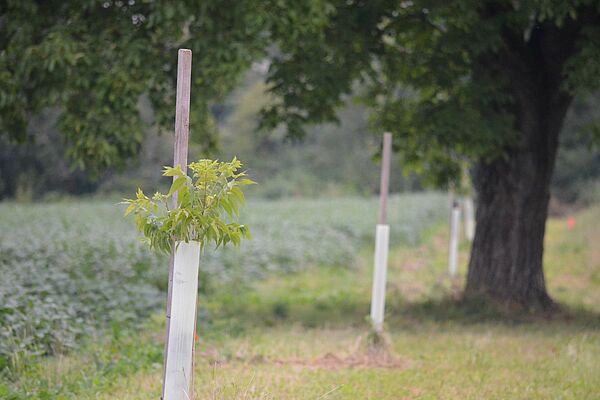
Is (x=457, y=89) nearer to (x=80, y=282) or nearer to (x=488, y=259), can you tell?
(x=488, y=259)

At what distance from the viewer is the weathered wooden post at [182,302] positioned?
15.4ft

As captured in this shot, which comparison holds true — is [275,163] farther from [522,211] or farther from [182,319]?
[182,319]

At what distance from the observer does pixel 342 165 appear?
5547 cm

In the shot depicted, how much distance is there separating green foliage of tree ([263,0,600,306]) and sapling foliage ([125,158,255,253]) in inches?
239

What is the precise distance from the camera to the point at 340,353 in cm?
809

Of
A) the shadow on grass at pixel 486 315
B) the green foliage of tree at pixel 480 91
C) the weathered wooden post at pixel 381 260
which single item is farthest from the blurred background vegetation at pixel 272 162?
the weathered wooden post at pixel 381 260

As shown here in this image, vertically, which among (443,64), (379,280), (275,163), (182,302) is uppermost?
(443,64)

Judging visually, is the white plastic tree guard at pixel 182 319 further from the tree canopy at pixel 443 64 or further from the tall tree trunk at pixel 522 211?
the tall tree trunk at pixel 522 211

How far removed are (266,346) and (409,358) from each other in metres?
1.59

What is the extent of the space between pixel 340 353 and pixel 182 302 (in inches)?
146

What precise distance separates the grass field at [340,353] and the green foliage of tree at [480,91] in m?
1.11

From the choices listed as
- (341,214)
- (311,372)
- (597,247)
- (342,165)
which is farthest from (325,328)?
(342,165)

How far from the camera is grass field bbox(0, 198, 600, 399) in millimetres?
6531

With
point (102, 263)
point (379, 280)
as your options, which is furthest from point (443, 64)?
point (102, 263)
